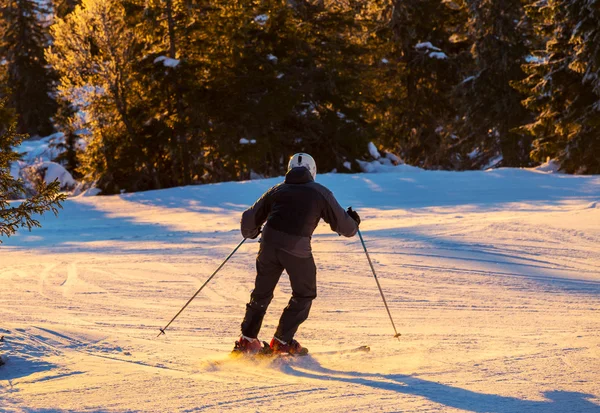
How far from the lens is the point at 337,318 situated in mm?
7789

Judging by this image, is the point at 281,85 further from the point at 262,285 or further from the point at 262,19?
the point at 262,285

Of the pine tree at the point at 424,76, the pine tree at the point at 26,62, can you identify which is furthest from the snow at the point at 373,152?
the pine tree at the point at 26,62

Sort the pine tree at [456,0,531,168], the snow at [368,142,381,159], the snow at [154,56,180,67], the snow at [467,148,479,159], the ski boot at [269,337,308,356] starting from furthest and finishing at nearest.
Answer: the snow at [467,148,479,159] → the pine tree at [456,0,531,168] → the snow at [368,142,381,159] → the snow at [154,56,180,67] → the ski boot at [269,337,308,356]

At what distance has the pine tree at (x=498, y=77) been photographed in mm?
29062

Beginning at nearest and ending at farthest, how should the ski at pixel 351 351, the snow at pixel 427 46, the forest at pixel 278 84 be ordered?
the ski at pixel 351 351
the forest at pixel 278 84
the snow at pixel 427 46

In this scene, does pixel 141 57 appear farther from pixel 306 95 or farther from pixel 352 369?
pixel 352 369

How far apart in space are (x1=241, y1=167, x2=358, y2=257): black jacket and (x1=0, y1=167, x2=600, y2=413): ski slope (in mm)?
930

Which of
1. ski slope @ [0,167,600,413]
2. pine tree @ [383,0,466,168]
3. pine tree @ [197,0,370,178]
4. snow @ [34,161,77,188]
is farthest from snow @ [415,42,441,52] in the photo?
ski slope @ [0,167,600,413]

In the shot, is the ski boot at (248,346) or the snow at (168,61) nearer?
the ski boot at (248,346)

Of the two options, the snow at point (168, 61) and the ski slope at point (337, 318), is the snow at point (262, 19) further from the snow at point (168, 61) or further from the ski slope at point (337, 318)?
the ski slope at point (337, 318)

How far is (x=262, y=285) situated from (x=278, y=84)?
20667mm

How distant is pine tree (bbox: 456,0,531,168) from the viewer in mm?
29062

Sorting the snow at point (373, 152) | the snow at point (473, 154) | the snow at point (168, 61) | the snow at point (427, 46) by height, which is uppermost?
the snow at point (427, 46)

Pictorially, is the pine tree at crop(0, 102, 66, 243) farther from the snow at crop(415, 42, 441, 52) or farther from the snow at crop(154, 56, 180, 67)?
the snow at crop(415, 42, 441, 52)
